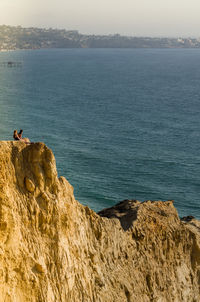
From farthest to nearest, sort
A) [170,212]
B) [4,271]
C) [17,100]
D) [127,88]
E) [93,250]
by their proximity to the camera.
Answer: [127,88]
[17,100]
[170,212]
[93,250]
[4,271]

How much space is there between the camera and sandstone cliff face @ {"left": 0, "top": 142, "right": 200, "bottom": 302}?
886 inches

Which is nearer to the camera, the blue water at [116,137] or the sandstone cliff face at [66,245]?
the sandstone cliff face at [66,245]

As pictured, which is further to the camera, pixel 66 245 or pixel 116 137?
pixel 116 137

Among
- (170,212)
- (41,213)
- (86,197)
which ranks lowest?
(86,197)

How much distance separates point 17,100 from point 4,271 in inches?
5215

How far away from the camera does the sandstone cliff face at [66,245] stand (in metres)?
22.5

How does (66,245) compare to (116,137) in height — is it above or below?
above

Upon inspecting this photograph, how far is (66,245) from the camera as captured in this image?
1005 inches

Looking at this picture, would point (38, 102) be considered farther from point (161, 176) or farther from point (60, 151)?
point (161, 176)

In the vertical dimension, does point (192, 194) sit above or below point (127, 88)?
below

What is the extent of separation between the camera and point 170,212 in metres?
39.7

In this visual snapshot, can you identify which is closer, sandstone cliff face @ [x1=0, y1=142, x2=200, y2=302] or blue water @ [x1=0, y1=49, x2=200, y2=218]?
sandstone cliff face @ [x1=0, y1=142, x2=200, y2=302]

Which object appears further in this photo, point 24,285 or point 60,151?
point 60,151

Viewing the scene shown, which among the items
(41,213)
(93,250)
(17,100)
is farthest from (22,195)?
(17,100)
